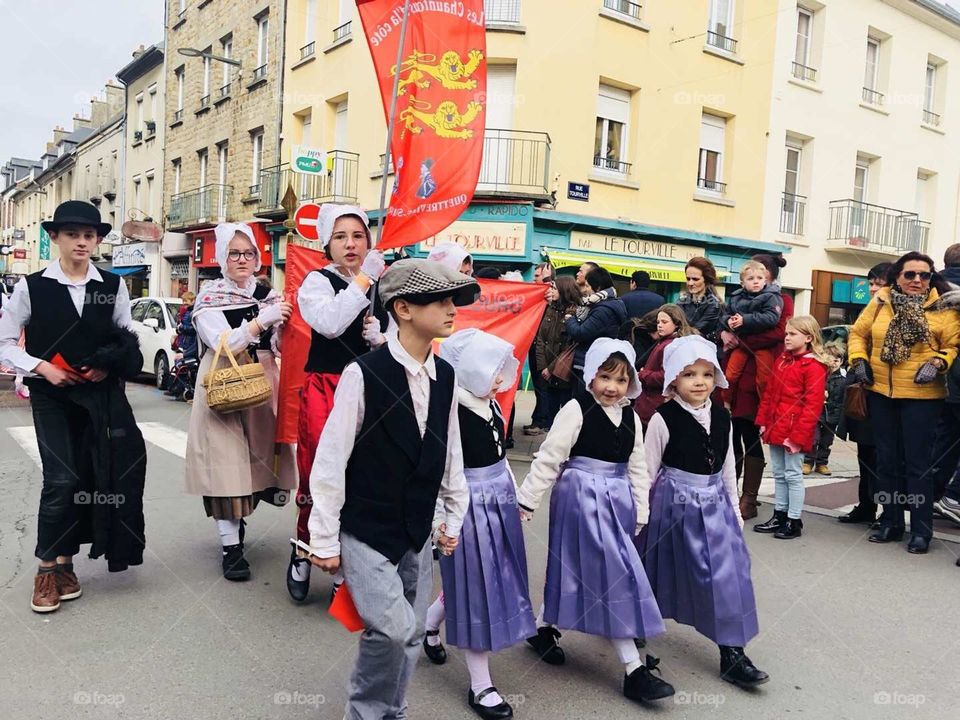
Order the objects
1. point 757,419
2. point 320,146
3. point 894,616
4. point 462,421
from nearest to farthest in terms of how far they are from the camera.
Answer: point 462,421
point 894,616
point 757,419
point 320,146

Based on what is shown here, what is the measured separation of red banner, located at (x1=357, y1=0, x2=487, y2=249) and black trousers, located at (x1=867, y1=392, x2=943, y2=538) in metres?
3.60

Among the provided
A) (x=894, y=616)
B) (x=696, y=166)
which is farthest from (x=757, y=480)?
(x=696, y=166)

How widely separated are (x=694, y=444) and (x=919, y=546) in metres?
2.92

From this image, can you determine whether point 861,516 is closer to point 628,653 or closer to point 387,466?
point 628,653

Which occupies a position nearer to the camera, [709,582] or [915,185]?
[709,582]

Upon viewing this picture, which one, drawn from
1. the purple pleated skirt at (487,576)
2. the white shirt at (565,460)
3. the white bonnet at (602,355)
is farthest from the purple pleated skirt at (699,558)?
the purple pleated skirt at (487,576)

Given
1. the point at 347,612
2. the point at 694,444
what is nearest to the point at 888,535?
the point at 694,444

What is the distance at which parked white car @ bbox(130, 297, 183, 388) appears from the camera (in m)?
13.7

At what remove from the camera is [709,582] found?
3547 mm

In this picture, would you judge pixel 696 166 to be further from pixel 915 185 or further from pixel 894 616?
pixel 894 616

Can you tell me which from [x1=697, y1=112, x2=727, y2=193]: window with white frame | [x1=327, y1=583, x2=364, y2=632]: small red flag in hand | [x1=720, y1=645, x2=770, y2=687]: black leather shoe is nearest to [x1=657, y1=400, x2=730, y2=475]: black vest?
[x1=720, y1=645, x2=770, y2=687]: black leather shoe

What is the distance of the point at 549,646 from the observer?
145 inches

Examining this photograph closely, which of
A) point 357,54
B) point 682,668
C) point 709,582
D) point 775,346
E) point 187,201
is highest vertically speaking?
point 357,54

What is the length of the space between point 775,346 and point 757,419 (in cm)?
61
